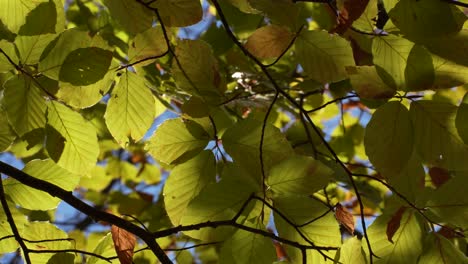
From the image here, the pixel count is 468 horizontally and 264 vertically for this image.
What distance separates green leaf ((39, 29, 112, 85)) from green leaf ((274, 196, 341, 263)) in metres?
0.32

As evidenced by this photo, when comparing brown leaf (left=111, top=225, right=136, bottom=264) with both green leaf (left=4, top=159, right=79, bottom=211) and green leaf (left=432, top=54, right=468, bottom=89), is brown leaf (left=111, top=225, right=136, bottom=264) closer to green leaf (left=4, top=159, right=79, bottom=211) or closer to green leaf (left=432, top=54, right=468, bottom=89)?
green leaf (left=4, top=159, right=79, bottom=211)

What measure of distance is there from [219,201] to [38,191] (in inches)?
14.0

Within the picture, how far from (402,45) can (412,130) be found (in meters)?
0.12

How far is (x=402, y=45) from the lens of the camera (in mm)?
879

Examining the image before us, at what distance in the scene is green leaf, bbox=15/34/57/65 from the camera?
93 cm

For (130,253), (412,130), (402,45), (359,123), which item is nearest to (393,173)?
(412,130)

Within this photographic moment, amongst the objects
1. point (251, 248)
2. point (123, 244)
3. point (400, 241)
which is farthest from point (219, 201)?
point (400, 241)

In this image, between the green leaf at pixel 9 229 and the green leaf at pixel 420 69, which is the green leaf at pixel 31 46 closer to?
the green leaf at pixel 9 229

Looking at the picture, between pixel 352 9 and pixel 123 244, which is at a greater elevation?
pixel 352 9

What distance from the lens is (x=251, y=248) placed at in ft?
2.87

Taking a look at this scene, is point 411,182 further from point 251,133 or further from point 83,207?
point 83,207

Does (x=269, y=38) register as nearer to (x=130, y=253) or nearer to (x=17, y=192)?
(x=130, y=253)

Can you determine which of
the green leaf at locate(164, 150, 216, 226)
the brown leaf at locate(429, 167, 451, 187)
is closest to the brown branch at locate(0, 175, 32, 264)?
the green leaf at locate(164, 150, 216, 226)

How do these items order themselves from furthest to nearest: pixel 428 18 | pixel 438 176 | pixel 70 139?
pixel 438 176
pixel 70 139
pixel 428 18
